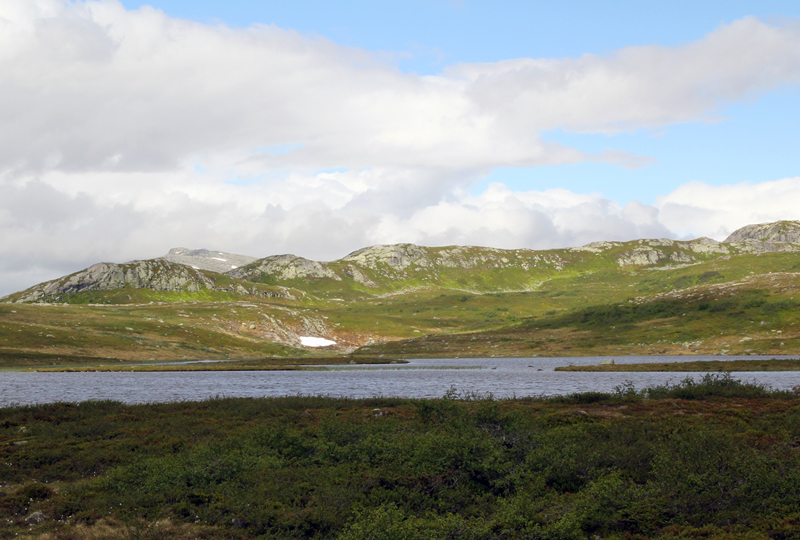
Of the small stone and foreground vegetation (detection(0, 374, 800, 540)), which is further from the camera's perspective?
the small stone

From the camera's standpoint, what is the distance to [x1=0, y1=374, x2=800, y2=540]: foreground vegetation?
15.5 meters

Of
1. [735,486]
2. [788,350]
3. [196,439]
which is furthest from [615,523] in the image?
[788,350]

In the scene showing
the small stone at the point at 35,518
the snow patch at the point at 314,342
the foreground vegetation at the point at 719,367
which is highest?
the small stone at the point at 35,518

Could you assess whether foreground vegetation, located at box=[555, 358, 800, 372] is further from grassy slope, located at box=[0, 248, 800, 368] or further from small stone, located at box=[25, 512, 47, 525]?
small stone, located at box=[25, 512, 47, 525]

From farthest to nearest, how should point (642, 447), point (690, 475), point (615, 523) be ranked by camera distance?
point (642, 447)
point (690, 475)
point (615, 523)

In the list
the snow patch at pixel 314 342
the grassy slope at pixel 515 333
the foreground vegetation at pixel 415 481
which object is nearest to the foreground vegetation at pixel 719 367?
the grassy slope at pixel 515 333

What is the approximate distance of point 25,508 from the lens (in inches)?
717

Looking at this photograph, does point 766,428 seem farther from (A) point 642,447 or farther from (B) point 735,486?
(B) point 735,486

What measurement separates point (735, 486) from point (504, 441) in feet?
28.5

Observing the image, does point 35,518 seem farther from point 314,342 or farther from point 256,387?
point 314,342

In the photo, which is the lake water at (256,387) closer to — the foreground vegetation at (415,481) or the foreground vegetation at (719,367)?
the foreground vegetation at (719,367)

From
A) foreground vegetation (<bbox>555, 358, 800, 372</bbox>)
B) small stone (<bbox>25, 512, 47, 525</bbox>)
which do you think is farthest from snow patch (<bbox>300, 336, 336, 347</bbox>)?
small stone (<bbox>25, 512, 47, 525</bbox>)

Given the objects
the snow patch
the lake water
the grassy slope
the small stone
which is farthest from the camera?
the snow patch

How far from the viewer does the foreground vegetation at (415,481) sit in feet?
50.9
